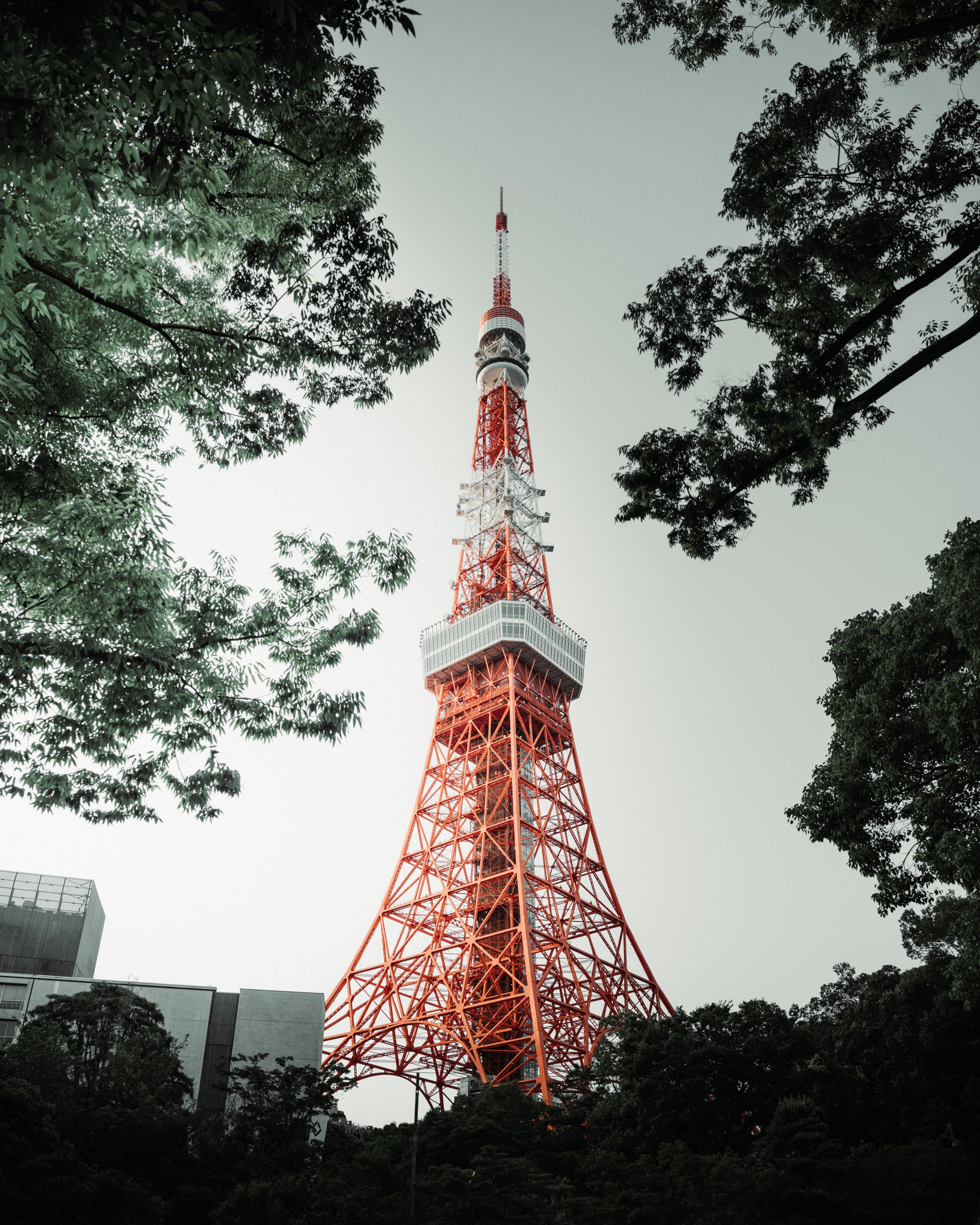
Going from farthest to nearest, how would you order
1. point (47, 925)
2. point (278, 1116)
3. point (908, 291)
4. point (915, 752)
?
1. point (47, 925)
2. point (278, 1116)
3. point (915, 752)
4. point (908, 291)

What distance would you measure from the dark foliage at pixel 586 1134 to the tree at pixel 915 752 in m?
4.82

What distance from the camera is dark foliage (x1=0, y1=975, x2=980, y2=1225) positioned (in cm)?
1078

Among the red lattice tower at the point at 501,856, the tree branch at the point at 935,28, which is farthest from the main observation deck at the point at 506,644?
the tree branch at the point at 935,28

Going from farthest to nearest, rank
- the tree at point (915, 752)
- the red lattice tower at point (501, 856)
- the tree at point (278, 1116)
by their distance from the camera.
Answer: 1. the red lattice tower at point (501, 856)
2. the tree at point (278, 1116)
3. the tree at point (915, 752)

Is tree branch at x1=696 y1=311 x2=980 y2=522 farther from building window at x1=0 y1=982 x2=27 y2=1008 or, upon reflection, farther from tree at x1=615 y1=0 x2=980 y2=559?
building window at x1=0 y1=982 x2=27 y2=1008

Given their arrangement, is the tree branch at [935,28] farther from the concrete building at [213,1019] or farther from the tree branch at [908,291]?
the concrete building at [213,1019]

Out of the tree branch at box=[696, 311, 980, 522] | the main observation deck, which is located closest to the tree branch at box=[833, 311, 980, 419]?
the tree branch at box=[696, 311, 980, 522]

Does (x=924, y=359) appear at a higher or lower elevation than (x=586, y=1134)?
higher

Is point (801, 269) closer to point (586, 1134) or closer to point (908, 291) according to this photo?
point (908, 291)

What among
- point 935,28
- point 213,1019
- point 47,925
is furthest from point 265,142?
point 47,925

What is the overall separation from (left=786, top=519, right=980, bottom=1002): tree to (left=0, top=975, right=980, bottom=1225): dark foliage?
482 centimetres

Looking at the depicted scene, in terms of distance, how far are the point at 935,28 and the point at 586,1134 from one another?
17919 mm

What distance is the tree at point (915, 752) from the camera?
9.29 meters

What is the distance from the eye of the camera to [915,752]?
10.2m
